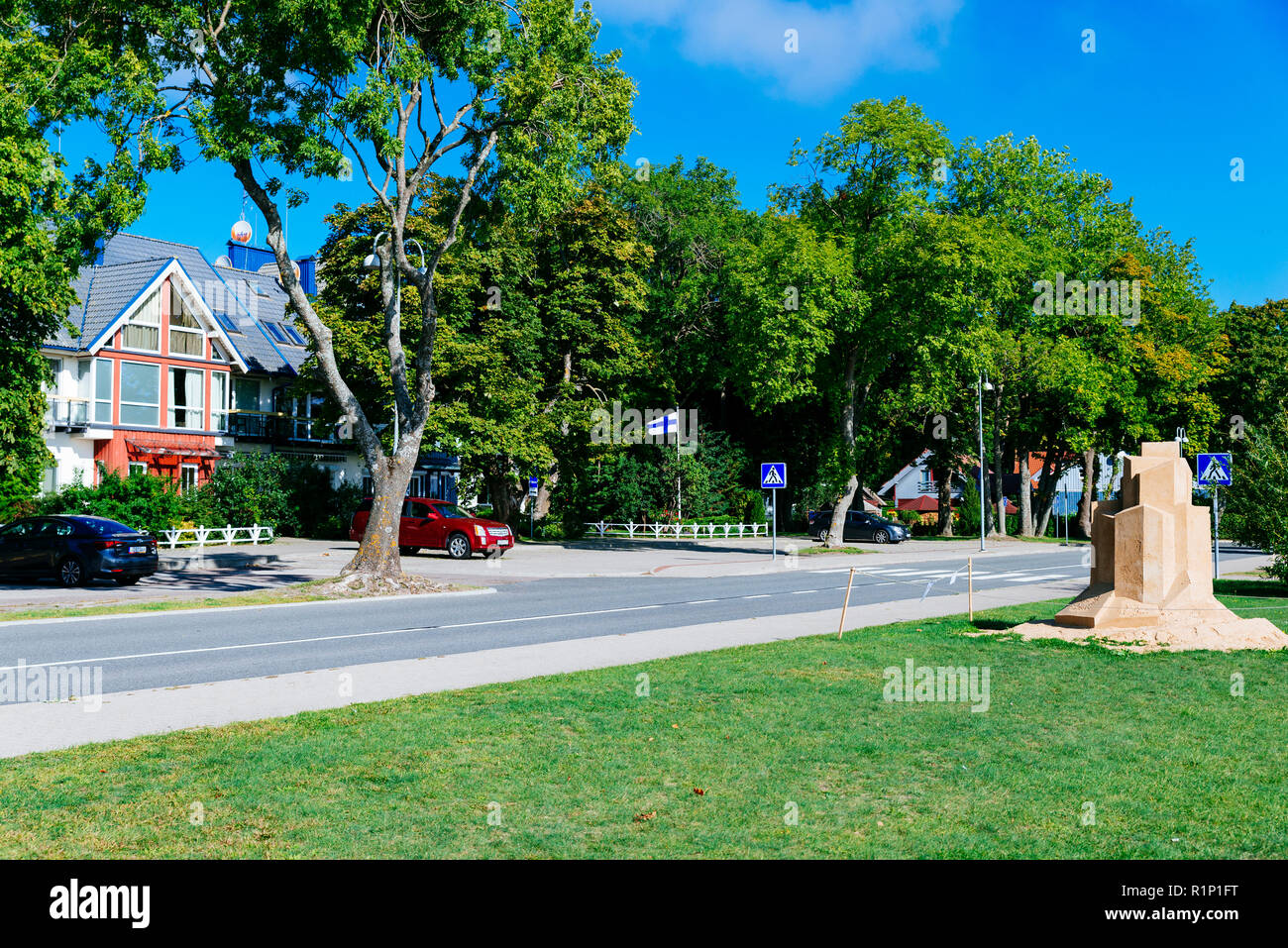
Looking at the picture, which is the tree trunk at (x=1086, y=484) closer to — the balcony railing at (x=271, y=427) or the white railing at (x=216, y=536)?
the balcony railing at (x=271, y=427)

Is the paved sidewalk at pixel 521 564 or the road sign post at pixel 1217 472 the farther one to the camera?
the road sign post at pixel 1217 472

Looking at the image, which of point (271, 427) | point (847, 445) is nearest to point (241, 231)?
point (271, 427)

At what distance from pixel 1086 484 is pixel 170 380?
161 ft

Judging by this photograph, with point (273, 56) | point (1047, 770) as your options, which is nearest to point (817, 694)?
point (1047, 770)

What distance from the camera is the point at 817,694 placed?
9242 mm

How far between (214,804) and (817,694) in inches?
210

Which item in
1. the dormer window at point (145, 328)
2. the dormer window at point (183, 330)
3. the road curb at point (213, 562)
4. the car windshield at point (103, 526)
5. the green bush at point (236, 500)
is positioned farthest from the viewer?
the dormer window at point (183, 330)

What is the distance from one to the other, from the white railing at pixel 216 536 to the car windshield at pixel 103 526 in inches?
407

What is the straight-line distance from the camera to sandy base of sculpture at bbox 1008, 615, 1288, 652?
12.4 m

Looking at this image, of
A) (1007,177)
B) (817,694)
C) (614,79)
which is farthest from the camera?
(1007,177)

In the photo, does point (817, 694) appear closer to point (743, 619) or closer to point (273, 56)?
point (743, 619)

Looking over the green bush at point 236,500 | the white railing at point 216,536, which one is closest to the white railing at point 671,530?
the green bush at point 236,500

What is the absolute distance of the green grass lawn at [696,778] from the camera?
5.15 metres

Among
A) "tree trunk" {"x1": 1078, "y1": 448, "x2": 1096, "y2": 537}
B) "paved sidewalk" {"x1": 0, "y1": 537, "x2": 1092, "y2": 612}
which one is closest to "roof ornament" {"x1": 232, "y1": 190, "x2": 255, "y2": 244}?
"paved sidewalk" {"x1": 0, "y1": 537, "x2": 1092, "y2": 612}
